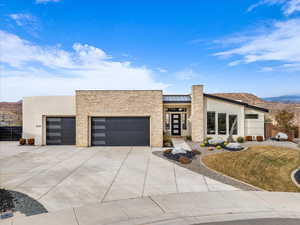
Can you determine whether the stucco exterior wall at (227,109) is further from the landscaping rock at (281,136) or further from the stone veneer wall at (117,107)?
the stone veneer wall at (117,107)

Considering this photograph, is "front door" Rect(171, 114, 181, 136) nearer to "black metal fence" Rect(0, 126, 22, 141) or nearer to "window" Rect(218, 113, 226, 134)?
"window" Rect(218, 113, 226, 134)

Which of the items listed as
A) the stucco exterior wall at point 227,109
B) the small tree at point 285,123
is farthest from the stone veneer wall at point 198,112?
the small tree at point 285,123

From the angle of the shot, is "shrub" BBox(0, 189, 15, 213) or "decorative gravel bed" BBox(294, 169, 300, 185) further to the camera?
"decorative gravel bed" BBox(294, 169, 300, 185)

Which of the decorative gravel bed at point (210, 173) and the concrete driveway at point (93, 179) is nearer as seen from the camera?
the concrete driveway at point (93, 179)

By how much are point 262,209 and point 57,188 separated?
7290 millimetres

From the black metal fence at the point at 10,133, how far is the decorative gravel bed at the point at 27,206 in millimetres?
16095

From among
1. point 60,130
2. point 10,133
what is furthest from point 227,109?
point 10,133

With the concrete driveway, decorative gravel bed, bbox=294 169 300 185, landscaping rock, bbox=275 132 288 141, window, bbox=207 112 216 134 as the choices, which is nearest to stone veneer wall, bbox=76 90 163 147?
the concrete driveway

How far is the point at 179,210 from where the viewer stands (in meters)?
5.93

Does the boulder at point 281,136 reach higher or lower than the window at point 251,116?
lower

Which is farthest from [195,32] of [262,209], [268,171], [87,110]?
[262,209]

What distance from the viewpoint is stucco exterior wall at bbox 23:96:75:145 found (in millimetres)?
17812

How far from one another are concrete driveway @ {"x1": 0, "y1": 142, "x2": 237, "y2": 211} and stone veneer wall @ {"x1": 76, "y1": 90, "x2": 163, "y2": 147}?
158 inches

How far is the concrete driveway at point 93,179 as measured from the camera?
706 centimetres
